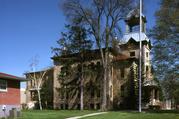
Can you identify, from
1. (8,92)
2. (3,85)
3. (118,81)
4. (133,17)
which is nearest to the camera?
(3,85)

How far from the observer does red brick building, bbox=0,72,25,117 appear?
33719 mm

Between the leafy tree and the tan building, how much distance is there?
2033cm

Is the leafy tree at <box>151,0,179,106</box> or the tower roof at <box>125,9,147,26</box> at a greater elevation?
the tower roof at <box>125,9,147,26</box>

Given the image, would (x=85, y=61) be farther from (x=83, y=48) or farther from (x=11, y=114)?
(x=11, y=114)

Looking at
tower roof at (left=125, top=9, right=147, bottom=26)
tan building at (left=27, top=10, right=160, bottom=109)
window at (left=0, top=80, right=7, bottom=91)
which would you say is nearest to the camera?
window at (left=0, top=80, right=7, bottom=91)

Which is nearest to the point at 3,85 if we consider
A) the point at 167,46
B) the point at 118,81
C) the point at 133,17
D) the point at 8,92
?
the point at 8,92

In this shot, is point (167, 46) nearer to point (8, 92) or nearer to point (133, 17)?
point (8, 92)

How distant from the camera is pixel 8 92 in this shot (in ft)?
115

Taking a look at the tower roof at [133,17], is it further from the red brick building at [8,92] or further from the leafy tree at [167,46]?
the red brick building at [8,92]

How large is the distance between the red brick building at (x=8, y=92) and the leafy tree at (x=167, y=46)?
44.7 feet

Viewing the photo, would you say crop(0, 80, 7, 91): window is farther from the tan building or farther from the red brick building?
the tan building

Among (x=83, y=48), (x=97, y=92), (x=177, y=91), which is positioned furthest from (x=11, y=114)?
(x=97, y=92)

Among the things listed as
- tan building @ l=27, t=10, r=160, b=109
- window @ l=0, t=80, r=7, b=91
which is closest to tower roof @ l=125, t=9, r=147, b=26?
tan building @ l=27, t=10, r=160, b=109

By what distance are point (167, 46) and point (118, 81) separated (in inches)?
1084
